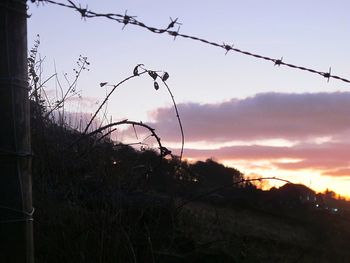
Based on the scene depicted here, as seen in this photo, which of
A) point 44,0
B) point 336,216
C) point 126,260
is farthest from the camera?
point 336,216

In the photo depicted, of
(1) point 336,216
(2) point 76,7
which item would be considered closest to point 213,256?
(2) point 76,7

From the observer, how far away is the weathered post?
285 centimetres

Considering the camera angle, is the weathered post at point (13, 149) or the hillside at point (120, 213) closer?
the weathered post at point (13, 149)

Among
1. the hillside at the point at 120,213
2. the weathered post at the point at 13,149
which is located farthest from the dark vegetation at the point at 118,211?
the weathered post at the point at 13,149

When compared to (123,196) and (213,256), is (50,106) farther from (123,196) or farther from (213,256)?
(213,256)

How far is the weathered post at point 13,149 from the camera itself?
2.85m

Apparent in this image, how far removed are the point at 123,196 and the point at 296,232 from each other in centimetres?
491

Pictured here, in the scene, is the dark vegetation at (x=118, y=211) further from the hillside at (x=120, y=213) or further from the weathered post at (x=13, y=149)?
the weathered post at (x=13, y=149)

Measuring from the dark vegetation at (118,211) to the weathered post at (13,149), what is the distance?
1.97 m

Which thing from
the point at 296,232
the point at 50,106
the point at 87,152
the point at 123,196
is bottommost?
the point at 296,232

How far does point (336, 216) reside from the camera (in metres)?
11.0

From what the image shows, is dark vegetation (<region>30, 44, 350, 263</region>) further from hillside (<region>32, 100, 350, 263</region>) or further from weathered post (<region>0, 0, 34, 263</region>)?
weathered post (<region>0, 0, 34, 263</region>)

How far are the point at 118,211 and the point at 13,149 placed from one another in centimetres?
237

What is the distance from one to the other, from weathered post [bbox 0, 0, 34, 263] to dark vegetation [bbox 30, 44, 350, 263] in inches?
77.5
